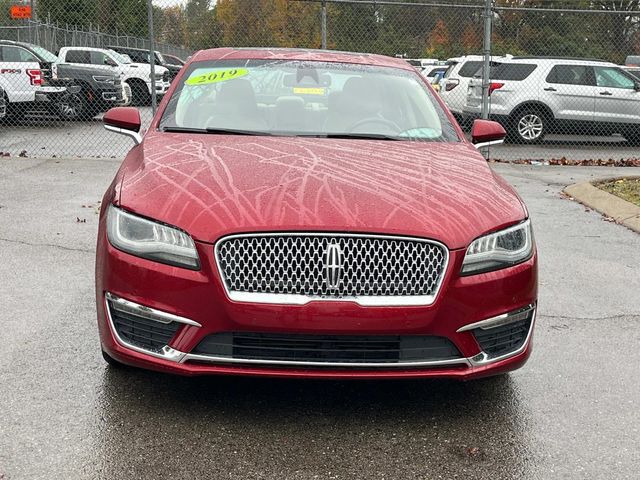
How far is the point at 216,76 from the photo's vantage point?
17.0 ft

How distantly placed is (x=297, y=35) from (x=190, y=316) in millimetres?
14322

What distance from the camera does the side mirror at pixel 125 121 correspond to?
199 inches

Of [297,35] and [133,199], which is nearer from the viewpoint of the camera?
[133,199]

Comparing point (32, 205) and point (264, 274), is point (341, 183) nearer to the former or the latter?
point (264, 274)

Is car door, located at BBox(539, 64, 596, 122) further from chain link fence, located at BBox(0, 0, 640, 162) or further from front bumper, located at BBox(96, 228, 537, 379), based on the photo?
front bumper, located at BBox(96, 228, 537, 379)

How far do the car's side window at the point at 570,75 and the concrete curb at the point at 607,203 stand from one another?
19.9 feet

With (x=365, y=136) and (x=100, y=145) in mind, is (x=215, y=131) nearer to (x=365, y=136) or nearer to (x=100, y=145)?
(x=365, y=136)

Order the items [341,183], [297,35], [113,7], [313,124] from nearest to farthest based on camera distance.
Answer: [341,183] < [313,124] < [297,35] < [113,7]

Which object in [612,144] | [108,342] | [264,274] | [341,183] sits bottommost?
[612,144]

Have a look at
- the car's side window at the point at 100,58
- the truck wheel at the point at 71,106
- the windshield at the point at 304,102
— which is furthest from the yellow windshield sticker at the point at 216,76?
the car's side window at the point at 100,58

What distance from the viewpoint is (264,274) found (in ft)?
10.8

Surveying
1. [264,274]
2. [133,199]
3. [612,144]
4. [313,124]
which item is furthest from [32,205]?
[612,144]

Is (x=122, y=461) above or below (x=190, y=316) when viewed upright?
below

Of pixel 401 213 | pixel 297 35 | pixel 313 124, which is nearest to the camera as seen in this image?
pixel 401 213
